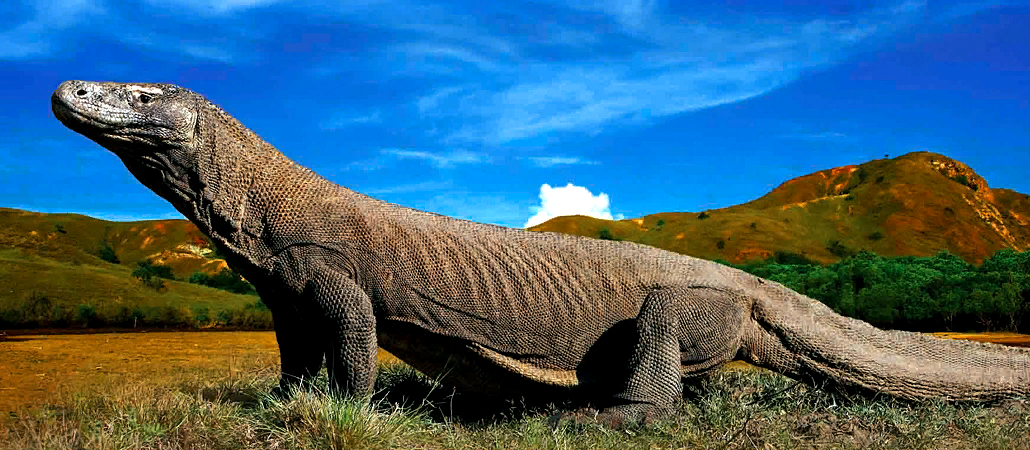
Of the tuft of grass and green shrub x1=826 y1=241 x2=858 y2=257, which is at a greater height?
green shrub x1=826 y1=241 x2=858 y2=257

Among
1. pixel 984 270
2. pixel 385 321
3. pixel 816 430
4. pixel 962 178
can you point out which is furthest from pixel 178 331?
pixel 962 178

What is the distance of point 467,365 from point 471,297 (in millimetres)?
596

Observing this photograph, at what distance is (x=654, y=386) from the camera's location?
247 inches

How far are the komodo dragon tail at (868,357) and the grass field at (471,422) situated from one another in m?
0.16

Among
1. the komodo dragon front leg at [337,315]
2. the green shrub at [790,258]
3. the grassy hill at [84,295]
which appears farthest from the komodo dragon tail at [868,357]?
the green shrub at [790,258]

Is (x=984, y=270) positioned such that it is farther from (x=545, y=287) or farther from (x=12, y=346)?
(x=12, y=346)

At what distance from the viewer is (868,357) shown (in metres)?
7.10

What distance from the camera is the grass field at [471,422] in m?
5.39

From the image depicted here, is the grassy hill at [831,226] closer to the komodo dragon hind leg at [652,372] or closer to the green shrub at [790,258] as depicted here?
the green shrub at [790,258]

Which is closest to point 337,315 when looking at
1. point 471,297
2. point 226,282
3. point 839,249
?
point 471,297

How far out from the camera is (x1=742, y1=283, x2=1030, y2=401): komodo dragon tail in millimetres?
6949

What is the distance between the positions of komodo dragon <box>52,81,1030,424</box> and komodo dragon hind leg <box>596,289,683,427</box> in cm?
1

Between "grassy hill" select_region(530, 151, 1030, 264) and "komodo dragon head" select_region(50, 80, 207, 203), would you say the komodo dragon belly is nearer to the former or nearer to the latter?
"komodo dragon head" select_region(50, 80, 207, 203)

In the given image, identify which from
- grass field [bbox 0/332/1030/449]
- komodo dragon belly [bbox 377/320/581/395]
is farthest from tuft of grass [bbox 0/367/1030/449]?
komodo dragon belly [bbox 377/320/581/395]
